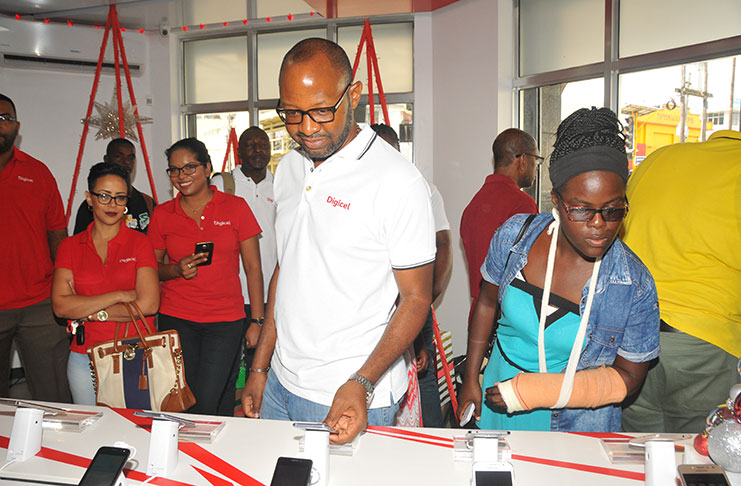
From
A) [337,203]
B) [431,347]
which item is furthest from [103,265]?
[431,347]

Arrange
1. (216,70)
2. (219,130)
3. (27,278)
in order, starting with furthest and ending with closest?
(219,130), (216,70), (27,278)

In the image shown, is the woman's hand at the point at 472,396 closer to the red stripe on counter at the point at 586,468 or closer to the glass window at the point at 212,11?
the red stripe on counter at the point at 586,468

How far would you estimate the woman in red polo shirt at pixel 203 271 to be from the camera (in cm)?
279

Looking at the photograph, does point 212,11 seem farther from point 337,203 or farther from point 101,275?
point 337,203

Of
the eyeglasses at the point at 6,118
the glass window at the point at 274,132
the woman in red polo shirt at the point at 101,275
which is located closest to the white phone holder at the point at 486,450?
the woman in red polo shirt at the point at 101,275

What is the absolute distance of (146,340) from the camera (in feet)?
7.80

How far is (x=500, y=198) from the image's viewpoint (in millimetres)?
3166

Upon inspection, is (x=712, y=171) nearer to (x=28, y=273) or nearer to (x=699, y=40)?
(x=699, y=40)

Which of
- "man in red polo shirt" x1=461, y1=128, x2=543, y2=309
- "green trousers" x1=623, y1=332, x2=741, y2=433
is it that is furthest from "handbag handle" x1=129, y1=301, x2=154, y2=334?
"green trousers" x1=623, y1=332, x2=741, y2=433

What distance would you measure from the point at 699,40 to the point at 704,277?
2229 mm

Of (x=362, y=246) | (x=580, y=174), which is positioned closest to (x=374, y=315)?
(x=362, y=246)

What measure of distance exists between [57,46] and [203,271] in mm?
4089

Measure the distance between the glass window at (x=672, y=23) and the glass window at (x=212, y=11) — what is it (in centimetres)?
323

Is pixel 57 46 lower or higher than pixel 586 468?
higher
